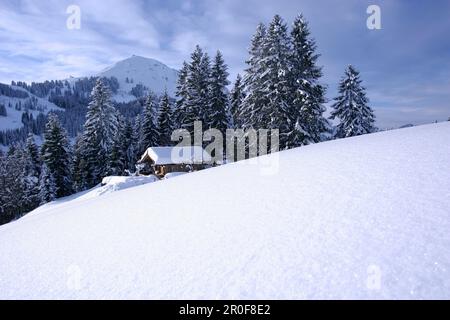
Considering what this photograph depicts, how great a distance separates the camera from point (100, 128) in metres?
45.5

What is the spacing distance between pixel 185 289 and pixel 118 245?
7.06ft

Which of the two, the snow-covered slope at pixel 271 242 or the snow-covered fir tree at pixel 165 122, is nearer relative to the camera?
the snow-covered slope at pixel 271 242

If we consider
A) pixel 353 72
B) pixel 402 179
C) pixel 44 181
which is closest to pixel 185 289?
pixel 402 179

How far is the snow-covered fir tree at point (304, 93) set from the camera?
2664 centimetres

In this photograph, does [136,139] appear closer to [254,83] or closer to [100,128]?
[100,128]

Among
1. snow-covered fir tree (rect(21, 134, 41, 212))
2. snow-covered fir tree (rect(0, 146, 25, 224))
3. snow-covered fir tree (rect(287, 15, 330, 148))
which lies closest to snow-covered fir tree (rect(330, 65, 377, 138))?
snow-covered fir tree (rect(287, 15, 330, 148))

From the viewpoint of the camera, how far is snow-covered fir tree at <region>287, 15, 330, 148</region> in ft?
87.4

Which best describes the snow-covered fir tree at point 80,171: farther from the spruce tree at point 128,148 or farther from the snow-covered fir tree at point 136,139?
the snow-covered fir tree at point 136,139

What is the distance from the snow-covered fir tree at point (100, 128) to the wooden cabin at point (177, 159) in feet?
39.8

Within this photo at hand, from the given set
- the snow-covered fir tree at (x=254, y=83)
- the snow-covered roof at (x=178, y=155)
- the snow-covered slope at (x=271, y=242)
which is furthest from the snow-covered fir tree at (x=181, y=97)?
the snow-covered slope at (x=271, y=242)

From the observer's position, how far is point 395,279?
3236 mm

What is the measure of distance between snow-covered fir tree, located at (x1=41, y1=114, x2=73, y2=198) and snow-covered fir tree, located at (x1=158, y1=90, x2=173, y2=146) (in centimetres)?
1398

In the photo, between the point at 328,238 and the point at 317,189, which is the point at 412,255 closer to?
the point at 328,238

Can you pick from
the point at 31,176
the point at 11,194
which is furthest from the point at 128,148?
the point at 11,194
